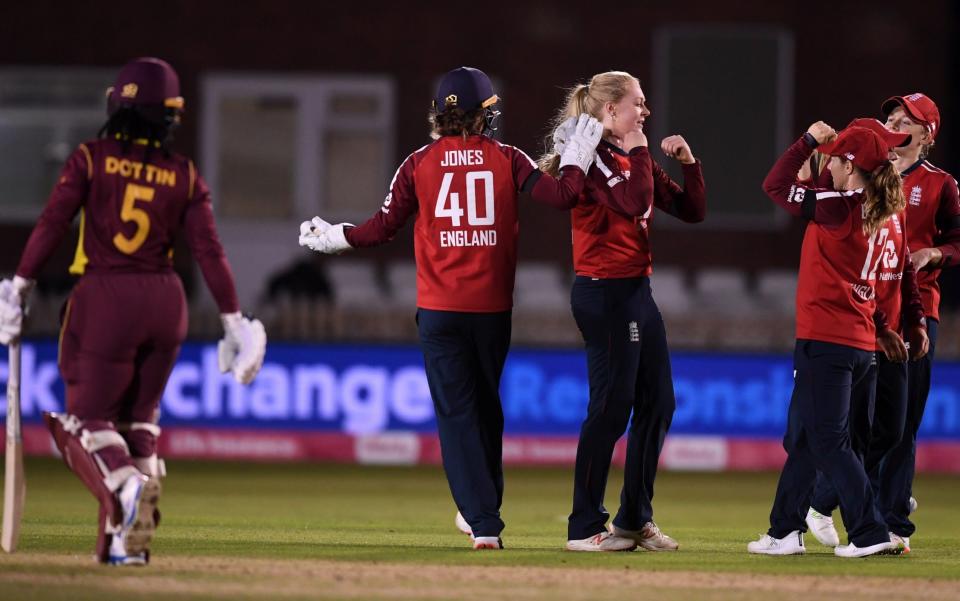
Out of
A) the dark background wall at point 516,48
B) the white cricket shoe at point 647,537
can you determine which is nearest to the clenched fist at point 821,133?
the white cricket shoe at point 647,537

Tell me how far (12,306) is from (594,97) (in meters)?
2.78

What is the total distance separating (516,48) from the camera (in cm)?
2144

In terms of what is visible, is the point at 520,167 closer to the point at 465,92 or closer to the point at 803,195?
the point at 465,92

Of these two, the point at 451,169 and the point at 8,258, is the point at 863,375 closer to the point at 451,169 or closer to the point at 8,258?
the point at 451,169

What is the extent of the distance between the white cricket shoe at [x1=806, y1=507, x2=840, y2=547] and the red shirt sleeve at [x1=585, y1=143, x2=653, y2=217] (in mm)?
1966

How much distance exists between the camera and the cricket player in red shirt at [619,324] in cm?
760

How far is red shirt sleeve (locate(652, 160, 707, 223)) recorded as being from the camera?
26.0ft

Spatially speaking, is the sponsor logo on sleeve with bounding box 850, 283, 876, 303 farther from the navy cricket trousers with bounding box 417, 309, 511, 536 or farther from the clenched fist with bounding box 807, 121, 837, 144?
the navy cricket trousers with bounding box 417, 309, 511, 536

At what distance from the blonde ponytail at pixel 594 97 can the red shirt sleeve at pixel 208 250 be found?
5.58 feet

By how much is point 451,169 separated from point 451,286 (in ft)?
1.75

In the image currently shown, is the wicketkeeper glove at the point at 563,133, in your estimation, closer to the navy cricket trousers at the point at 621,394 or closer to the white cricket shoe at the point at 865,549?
the navy cricket trousers at the point at 621,394

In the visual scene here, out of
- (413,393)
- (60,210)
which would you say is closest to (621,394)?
(60,210)

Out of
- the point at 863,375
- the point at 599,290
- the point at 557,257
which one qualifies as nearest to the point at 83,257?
the point at 599,290

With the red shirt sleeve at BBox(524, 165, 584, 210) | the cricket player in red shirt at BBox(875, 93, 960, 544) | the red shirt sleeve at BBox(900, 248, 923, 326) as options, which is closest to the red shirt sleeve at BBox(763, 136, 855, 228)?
the red shirt sleeve at BBox(900, 248, 923, 326)
